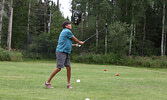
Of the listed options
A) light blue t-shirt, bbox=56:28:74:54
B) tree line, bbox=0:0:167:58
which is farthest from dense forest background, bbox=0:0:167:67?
light blue t-shirt, bbox=56:28:74:54

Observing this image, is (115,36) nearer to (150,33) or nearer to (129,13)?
(129,13)

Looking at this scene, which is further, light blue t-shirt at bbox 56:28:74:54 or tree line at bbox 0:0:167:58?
tree line at bbox 0:0:167:58

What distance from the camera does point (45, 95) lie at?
6.42 metres

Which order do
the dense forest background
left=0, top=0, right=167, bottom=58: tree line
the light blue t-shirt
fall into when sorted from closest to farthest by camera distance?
the light blue t-shirt
the dense forest background
left=0, top=0, right=167, bottom=58: tree line

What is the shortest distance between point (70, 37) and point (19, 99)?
2696 mm

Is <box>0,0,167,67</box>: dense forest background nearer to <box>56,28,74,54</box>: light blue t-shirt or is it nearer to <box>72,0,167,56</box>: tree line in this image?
<box>72,0,167,56</box>: tree line

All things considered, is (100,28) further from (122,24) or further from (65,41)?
(65,41)

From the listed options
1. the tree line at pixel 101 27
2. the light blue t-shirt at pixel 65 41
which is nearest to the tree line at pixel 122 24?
the tree line at pixel 101 27

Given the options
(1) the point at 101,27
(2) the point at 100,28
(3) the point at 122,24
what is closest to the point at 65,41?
(3) the point at 122,24

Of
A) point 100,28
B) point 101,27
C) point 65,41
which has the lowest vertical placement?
point 65,41

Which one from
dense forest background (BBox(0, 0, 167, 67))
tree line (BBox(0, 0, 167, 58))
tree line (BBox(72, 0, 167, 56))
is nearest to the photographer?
tree line (BBox(72, 0, 167, 56))

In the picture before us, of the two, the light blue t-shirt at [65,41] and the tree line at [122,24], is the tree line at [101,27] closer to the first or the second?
the tree line at [122,24]

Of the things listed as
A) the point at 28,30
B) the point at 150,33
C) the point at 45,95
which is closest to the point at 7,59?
the point at 28,30

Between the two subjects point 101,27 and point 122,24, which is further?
point 101,27
